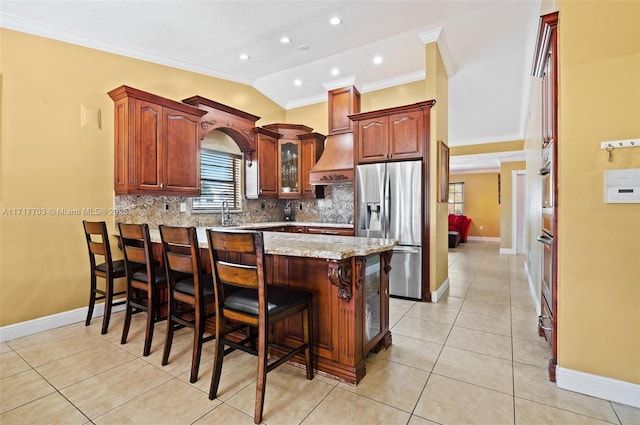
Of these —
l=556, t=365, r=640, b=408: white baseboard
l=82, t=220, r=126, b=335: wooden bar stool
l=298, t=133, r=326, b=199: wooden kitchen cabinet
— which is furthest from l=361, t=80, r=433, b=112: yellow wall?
l=82, t=220, r=126, b=335: wooden bar stool

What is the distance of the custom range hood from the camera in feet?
15.0

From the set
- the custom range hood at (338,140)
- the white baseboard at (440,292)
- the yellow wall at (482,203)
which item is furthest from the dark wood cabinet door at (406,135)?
the yellow wall at (482,203)

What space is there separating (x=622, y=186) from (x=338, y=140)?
3522 millimetres

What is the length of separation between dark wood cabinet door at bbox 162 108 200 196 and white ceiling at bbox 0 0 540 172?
2.79 feet

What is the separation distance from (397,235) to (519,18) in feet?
9.14

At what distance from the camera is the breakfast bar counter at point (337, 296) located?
1885mm

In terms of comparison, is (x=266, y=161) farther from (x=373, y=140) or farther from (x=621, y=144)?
(x=621, y=144)

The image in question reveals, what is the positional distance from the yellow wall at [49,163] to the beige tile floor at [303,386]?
516 millimetres

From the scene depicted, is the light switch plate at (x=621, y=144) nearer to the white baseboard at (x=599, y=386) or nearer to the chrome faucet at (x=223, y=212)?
the white baseboard at (x=599, y=386)

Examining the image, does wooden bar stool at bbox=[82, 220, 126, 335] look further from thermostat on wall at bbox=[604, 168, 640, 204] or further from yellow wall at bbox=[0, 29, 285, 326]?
thermostat on wall at bbox=[604, 168, 640, 204]

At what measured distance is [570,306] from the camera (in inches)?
73.9

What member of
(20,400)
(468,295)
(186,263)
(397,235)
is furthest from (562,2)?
(20,400)

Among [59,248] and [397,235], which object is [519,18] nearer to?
[397,235]

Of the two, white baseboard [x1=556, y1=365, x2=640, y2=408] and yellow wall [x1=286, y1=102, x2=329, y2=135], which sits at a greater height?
yellow wall [x1=286, y1=102, x2=329, y2=135]
